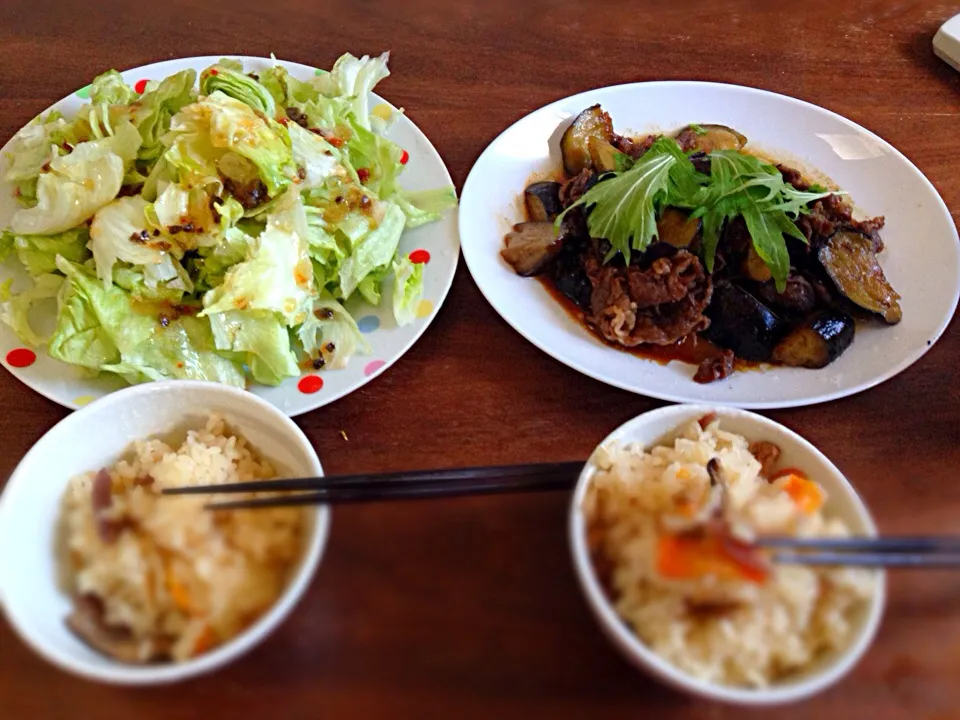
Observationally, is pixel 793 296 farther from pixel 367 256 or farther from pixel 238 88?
pixel 238 88

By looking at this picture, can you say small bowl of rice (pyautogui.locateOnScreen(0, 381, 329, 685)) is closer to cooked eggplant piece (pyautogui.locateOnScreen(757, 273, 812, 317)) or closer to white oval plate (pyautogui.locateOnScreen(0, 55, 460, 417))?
white oval plate (pyautogui.locateOnScreen(0, 55, 460, 417))

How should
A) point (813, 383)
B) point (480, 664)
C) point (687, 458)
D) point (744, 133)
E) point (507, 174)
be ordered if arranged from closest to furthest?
point (480, 664)
point (687, 458)
point (813, 383)
point (507, 174)
point (744, 133)

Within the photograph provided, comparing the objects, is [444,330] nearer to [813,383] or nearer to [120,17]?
[813,383]

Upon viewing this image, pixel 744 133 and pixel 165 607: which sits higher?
pixel 165 607

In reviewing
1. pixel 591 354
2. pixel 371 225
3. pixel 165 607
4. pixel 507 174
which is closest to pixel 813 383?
pixel 591 354

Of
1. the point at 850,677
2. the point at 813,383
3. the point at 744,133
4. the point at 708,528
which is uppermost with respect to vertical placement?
the point at 708,528

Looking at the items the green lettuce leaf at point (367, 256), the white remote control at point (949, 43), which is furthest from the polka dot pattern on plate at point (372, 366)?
the white remote control at point (949, 43)

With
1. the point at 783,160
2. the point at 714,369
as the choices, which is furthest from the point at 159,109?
the point at 783,160
